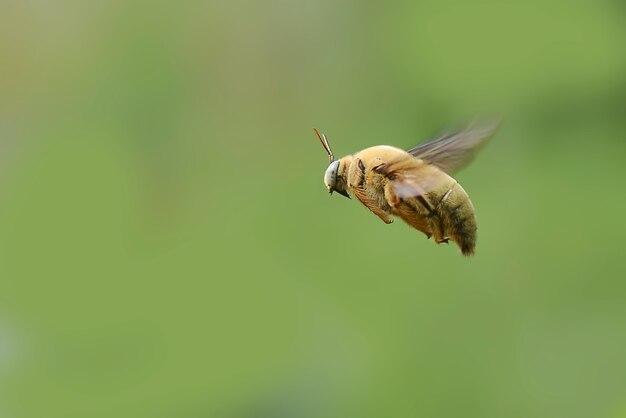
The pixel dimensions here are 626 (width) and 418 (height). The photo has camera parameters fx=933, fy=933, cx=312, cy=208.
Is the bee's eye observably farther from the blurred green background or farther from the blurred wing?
the blurred green background

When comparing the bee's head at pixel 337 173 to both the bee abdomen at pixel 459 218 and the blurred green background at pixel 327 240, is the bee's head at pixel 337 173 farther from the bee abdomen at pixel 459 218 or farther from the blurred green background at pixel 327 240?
the blurred green background at pixel 327 240

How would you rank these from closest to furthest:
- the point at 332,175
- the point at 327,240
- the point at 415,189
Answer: the point at 415,189, the point at 332,175, the point at 327,240

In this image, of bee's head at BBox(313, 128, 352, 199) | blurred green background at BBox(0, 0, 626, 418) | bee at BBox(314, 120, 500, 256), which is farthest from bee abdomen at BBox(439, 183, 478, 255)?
blurred green background at BBox(0, 0, 626, 418)

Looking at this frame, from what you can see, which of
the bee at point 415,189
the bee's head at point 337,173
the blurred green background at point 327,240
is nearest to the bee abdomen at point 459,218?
the bee at point 415,189

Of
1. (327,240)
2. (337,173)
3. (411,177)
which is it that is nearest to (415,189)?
(411,177)

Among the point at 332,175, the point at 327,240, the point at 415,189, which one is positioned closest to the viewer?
the point at 415,189

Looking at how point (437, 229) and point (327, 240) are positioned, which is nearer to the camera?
point (437, 229)

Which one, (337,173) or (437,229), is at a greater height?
(337,173)

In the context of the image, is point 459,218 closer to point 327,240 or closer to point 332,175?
point 332,175
